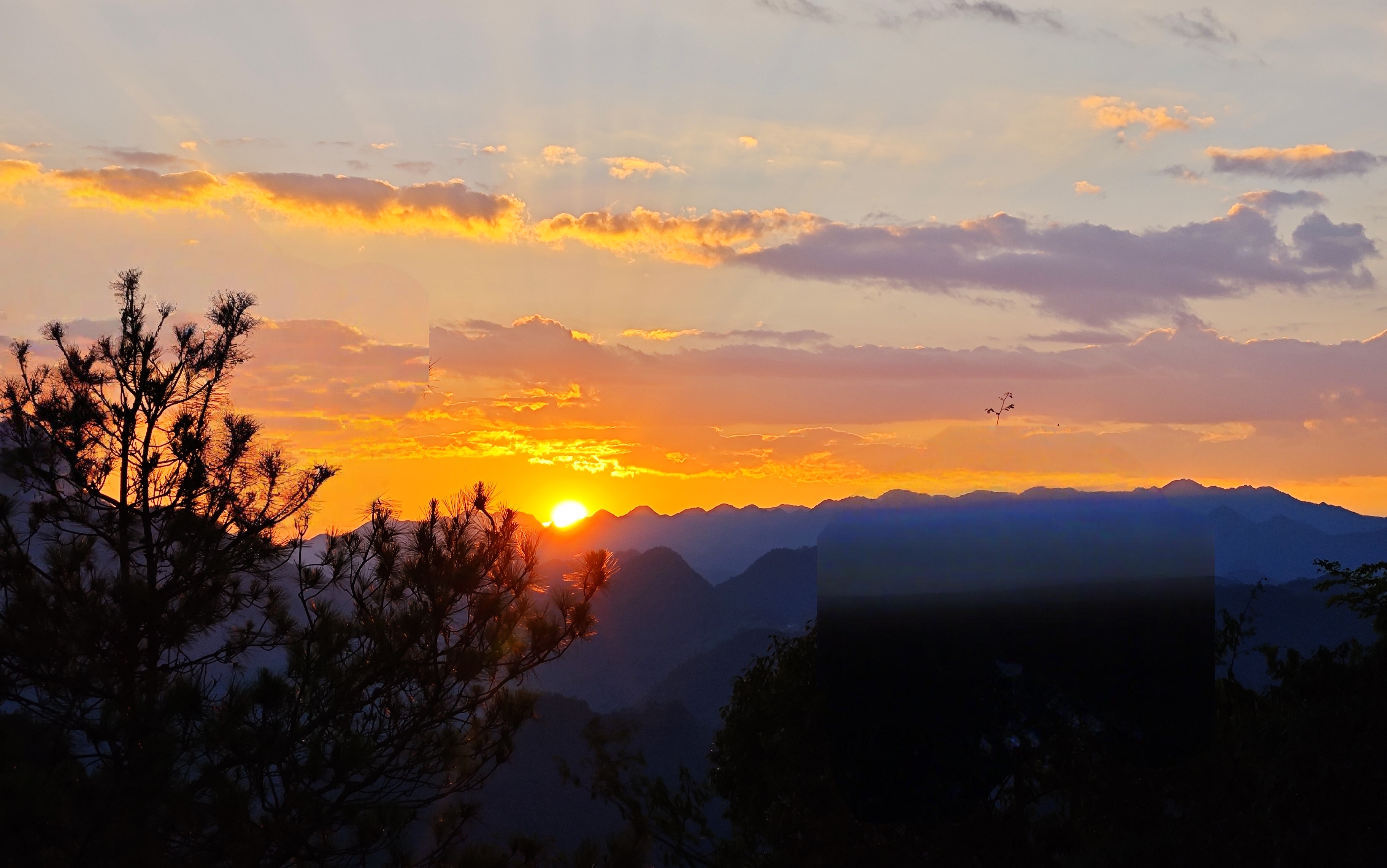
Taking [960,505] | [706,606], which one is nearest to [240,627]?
[960,505]

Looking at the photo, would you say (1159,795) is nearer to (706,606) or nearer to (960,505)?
(960,505)

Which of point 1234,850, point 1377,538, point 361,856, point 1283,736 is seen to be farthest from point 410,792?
point 1377,538

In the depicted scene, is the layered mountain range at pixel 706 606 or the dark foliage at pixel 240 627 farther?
the layered mountain range at pixel 706 606

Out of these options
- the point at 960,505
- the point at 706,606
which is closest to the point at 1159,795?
the point at 960,505

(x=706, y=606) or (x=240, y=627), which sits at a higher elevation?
(x=240, y=627)

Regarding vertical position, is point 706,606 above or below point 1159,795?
below

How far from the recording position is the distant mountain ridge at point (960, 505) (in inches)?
275

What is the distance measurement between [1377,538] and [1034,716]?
169980 millimetres

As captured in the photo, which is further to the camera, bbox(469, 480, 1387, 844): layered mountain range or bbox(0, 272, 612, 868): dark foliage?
bbox(469, 480, 1387, 844): layered mountain range

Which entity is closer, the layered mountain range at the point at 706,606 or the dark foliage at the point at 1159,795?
the dark foliage at the point at 1159,795

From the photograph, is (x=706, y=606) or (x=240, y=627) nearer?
(x=240, y=627)

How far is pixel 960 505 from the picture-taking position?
676cm

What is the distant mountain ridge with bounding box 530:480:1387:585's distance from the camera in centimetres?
698

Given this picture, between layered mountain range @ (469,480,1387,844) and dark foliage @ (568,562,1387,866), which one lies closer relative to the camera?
dark foliage @ (568,562,1387,866)
